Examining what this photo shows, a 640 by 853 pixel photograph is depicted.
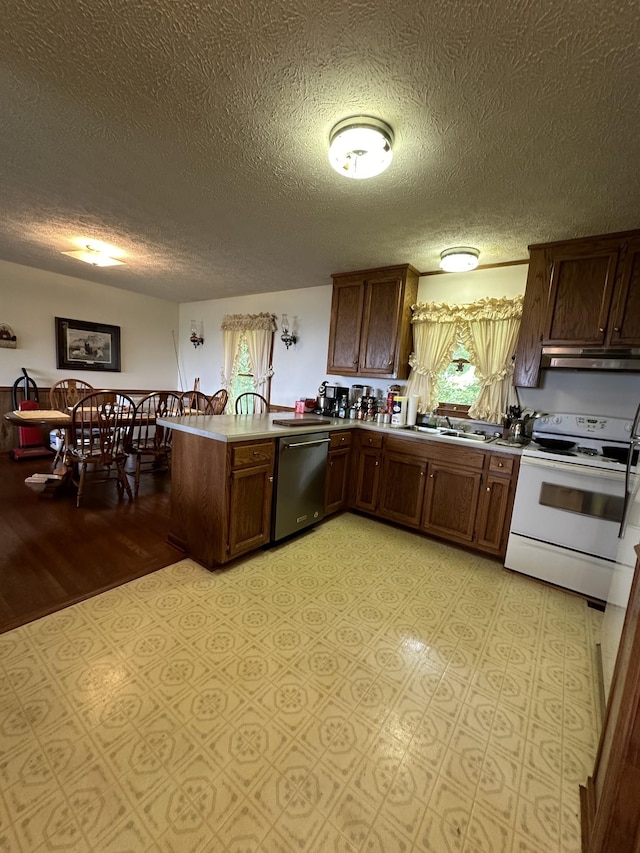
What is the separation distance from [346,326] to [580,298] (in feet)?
6.51

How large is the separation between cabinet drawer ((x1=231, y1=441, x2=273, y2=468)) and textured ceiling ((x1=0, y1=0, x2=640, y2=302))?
1598 mm

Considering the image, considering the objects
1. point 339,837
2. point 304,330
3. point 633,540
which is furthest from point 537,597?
point 304,330

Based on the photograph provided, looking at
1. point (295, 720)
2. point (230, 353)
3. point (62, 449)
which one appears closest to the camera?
point (295, 720)

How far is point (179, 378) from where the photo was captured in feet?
20.0

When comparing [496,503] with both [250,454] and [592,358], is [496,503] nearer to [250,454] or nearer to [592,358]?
[592,358]

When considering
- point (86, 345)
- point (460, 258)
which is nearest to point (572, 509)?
point (460, 258)

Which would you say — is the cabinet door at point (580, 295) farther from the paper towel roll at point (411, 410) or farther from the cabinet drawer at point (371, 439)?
the cabinet drawer at point (371, 439)

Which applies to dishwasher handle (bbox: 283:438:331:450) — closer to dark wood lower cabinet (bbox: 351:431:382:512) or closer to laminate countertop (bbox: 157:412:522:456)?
laminate countertop (bbox: 157:412:522:456)

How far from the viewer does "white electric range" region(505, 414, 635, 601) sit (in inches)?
86.2

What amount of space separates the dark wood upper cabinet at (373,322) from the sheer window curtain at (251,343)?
4.07ft

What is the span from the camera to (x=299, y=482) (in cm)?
275

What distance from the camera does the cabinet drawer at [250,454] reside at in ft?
7.33

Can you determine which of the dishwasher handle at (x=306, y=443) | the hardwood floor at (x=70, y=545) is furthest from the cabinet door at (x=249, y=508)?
the hardwood floor at (x=70, y=545)

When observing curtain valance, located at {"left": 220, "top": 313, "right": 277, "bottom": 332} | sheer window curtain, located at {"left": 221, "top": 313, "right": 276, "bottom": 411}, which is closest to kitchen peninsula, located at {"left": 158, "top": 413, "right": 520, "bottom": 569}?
sheer window curtain, located at {"left": 221, "top": 313, "right": 276, "bottom": 411}
